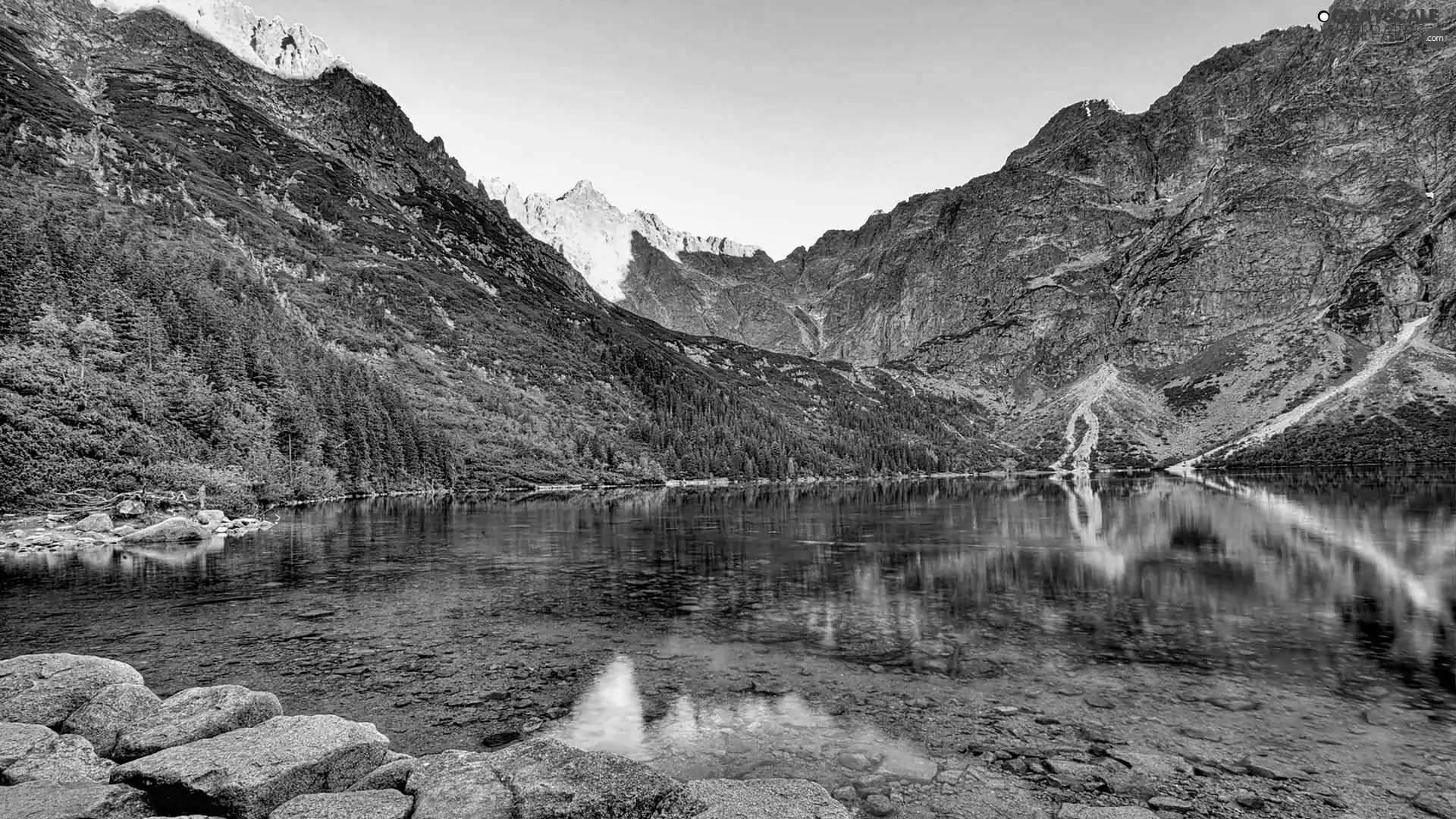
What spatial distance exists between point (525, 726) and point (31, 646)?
19.6 metres

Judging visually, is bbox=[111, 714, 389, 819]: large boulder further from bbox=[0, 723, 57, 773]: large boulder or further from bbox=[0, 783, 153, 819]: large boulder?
bbox=[0, 723, 57, 773]: large boulder

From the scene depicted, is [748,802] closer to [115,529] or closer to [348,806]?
[348,806]

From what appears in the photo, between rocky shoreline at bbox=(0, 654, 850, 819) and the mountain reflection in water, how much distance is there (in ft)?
19.9

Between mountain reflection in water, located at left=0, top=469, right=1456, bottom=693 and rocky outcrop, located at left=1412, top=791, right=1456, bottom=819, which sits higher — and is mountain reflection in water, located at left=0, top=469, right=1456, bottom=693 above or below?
below

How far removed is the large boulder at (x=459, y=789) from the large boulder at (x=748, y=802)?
2.17m

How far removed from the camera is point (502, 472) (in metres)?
154

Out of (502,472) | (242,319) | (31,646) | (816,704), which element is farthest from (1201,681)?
(502,472)

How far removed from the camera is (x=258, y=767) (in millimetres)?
9742

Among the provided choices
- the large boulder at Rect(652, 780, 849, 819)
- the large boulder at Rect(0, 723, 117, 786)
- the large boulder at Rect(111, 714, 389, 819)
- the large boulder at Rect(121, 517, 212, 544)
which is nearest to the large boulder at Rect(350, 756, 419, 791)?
the large boulder at Rect(111, 714, 389, 819)

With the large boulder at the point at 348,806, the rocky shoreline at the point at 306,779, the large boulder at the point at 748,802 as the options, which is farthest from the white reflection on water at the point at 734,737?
the large boulder at the point at 348,806

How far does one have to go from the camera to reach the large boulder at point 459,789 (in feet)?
28.7

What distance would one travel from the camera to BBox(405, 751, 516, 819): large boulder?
8758mm

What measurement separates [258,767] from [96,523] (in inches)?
2463

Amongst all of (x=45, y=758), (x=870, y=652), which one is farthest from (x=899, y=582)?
(x=45, y=758)
